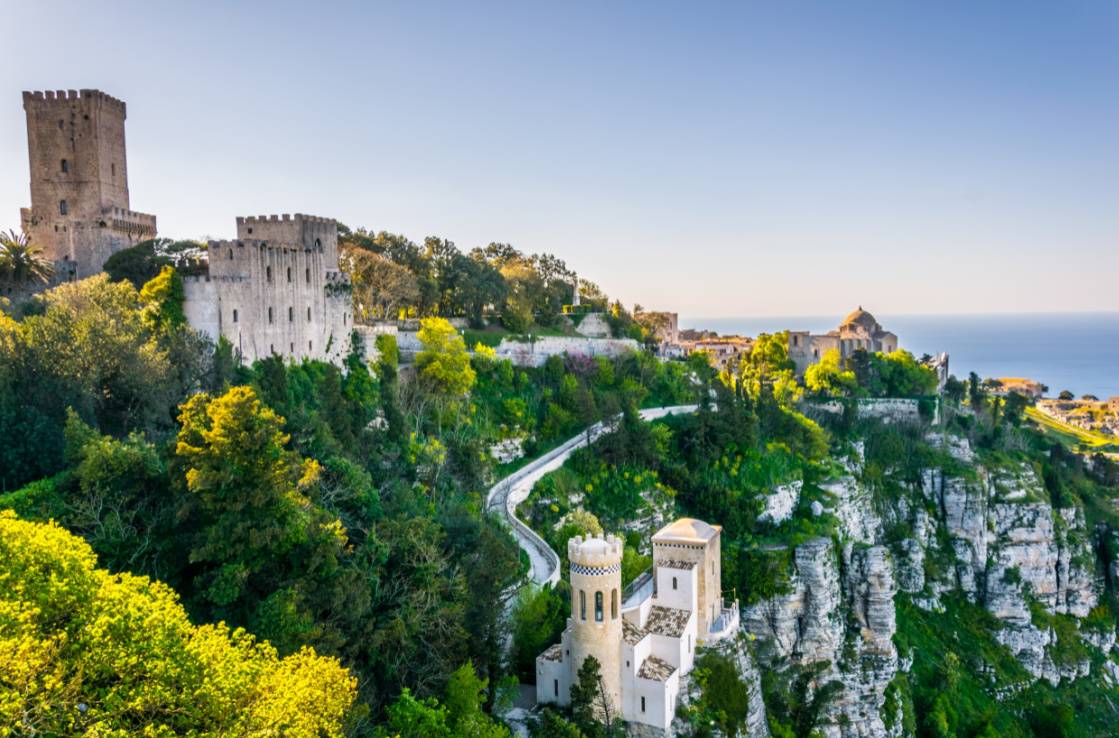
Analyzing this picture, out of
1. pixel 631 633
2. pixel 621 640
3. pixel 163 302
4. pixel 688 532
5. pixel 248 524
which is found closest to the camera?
pixel 248 524

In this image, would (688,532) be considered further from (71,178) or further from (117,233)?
(71,178)

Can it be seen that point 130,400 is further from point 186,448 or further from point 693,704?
point 693,704

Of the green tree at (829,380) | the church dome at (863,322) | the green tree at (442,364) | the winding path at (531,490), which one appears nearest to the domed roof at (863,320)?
the church dome at (863,322)

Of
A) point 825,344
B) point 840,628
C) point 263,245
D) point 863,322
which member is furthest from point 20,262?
point 863,322

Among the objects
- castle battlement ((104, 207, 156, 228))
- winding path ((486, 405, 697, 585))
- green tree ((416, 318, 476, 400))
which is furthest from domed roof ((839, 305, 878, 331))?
castle battlement ((104, 207, 156, 228))

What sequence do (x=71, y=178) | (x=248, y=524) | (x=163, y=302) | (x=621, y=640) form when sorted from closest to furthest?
(x=248, y=524), (x=621, y=640), (x=163, y=302), (x=71, y=178)

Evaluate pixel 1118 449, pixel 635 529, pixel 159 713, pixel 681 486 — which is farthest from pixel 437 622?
pixel 1118 449
